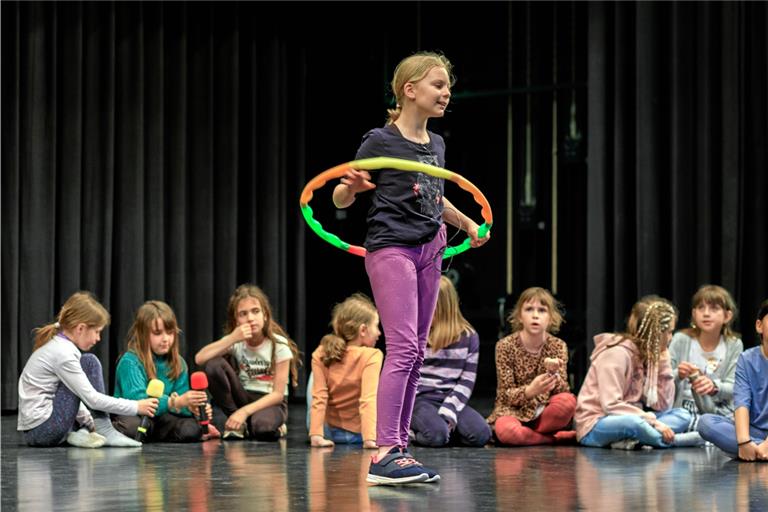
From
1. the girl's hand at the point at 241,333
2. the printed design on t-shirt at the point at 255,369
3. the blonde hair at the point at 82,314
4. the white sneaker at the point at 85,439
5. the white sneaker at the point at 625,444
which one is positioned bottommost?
the white sneaker at the point at 625,444

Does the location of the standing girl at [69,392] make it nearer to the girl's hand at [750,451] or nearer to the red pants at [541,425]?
the red pants at [541,425]

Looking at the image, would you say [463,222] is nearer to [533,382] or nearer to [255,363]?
[533,382]

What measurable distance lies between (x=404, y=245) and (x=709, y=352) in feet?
7.52

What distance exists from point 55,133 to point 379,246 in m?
3.63

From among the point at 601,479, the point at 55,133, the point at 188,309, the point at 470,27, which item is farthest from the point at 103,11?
the point at 601,479

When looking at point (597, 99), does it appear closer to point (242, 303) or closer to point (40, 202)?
point (242, 303)

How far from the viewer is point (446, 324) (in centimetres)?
491

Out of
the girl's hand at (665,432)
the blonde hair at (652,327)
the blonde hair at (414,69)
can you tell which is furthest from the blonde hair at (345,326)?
the blonde hair at (414,69)

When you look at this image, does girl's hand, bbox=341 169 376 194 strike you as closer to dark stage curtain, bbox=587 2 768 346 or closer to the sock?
the sock

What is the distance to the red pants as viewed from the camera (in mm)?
4809

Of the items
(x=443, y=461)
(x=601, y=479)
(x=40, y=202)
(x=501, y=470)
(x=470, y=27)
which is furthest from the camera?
(x=470, y=27)

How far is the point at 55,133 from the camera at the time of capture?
6426mm

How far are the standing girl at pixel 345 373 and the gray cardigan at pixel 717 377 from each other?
1.35 m

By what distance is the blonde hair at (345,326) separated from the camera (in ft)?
15.7
